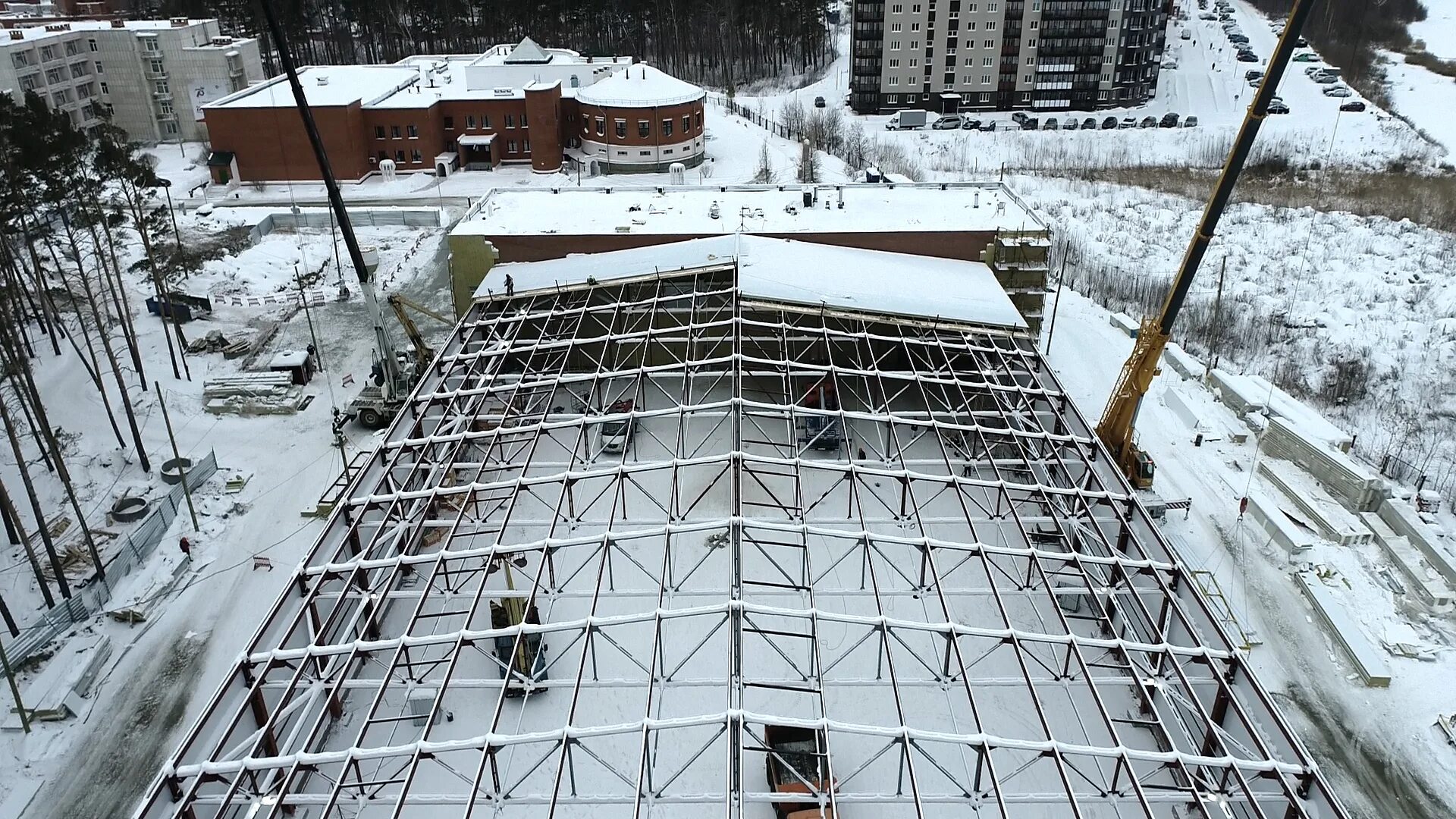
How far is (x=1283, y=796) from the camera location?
1429cm

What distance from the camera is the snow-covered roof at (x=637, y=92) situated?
6100 cm

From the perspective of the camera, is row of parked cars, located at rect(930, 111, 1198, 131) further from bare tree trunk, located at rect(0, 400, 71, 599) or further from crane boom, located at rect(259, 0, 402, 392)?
bare tree trunk, located at rect(0, 400, 71, 599)

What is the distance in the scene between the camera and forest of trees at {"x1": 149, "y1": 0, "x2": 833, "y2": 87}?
92.2m

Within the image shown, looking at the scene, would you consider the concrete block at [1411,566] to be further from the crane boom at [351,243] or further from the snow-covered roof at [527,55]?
the snow-covered roof at [527,55]

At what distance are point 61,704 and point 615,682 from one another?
1352cm

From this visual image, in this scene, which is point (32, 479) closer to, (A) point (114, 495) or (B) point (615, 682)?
(A) point (114, 495)

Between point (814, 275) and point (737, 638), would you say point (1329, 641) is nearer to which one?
point (737, 638)

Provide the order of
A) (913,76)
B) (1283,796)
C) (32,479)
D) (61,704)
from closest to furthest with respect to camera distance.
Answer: (1283,796)
(61,704)
(32,479)
(913,76)

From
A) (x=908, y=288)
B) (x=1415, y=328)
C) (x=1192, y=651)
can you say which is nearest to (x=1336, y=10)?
(x=1415, y=328)

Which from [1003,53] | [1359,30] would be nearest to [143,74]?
[1003,53]

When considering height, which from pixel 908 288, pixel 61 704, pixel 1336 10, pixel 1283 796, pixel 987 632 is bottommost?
pixel 61 704

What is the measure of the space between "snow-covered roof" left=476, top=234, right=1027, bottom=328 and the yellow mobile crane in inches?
154

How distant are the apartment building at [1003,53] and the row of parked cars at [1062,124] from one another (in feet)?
12.8

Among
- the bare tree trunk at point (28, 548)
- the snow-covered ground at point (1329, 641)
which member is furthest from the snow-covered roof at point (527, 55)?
the snow-covered ground at point (1329, 641)
